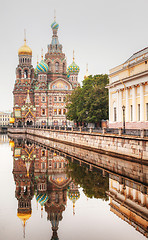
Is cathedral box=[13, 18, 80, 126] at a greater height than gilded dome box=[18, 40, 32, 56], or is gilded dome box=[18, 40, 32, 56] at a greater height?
gilded dome box=[18, 40, 32, 56]

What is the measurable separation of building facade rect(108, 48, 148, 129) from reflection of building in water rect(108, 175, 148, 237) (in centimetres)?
1052

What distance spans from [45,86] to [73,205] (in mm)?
79849

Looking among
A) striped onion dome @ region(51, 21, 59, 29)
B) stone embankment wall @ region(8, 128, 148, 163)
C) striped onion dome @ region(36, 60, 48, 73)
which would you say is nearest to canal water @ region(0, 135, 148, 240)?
stone embankment wall @ region(8, 128, 148, 163)

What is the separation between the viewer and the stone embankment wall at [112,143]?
20.3 meters

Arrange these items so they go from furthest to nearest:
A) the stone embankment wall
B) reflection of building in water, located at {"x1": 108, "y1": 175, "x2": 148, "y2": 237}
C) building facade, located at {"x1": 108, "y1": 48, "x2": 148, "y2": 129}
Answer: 1. building facade, located at {"x1": 108, "y1": 48, "x2": 148, "y2": 129}
2. the stone embankment wall
3. reflection of building in water, located at {"x1": 108, "y1": 175, "x2": 148, "y2": 237}

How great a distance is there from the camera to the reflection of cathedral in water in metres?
11.9

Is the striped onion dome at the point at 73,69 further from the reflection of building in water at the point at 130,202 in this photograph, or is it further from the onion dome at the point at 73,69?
the reflection of building in water at the point at 130,202

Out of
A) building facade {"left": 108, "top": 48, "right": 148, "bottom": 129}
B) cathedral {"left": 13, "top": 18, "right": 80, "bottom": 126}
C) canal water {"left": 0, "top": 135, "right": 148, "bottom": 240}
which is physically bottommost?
canal water {"left": 0, "top": 135, "right": 148, "bottom": 240}

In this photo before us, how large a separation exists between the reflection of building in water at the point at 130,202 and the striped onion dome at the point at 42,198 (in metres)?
2.88

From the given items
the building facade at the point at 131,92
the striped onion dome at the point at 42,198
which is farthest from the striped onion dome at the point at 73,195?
the building facade at the point at 131,92

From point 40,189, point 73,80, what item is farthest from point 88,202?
point 73,80

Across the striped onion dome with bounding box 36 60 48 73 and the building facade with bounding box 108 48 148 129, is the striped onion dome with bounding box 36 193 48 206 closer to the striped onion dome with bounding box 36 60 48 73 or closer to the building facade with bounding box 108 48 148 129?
the building facade with bounding box 108 48 148 129

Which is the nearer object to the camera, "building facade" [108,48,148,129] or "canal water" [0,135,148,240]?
"canal water" [0,135,148,240]

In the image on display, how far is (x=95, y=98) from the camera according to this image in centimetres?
4172
